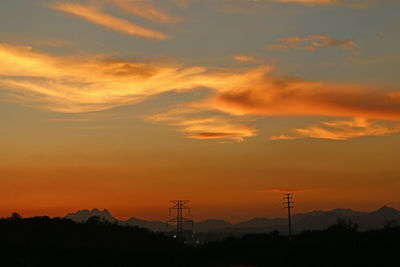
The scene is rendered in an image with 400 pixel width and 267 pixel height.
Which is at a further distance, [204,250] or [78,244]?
[204,250]

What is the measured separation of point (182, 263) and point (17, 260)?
2456 centimetres

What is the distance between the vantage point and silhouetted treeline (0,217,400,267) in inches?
2948

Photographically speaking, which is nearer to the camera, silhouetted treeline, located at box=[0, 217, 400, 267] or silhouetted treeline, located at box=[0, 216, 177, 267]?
silhouetted treeline, located at box=[0, 217, 400, 267]

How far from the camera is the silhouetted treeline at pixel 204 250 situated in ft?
246

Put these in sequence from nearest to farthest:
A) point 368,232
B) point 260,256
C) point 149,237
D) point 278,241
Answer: point 260,256, point 368,232, point 278,241, point 149,237

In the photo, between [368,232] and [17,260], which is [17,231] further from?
[368,232]

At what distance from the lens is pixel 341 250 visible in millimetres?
78188

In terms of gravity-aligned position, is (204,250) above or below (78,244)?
below

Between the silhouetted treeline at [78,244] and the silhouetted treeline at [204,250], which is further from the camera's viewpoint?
the silhouetted treeline at [78,244]

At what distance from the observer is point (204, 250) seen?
348 ft

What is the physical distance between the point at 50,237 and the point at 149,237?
94.4 ft

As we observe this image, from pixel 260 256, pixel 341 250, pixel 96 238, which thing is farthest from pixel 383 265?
pixel 96 238

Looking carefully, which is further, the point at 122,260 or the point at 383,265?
the point at 122,260

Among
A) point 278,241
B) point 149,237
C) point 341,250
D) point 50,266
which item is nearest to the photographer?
point 50,266
